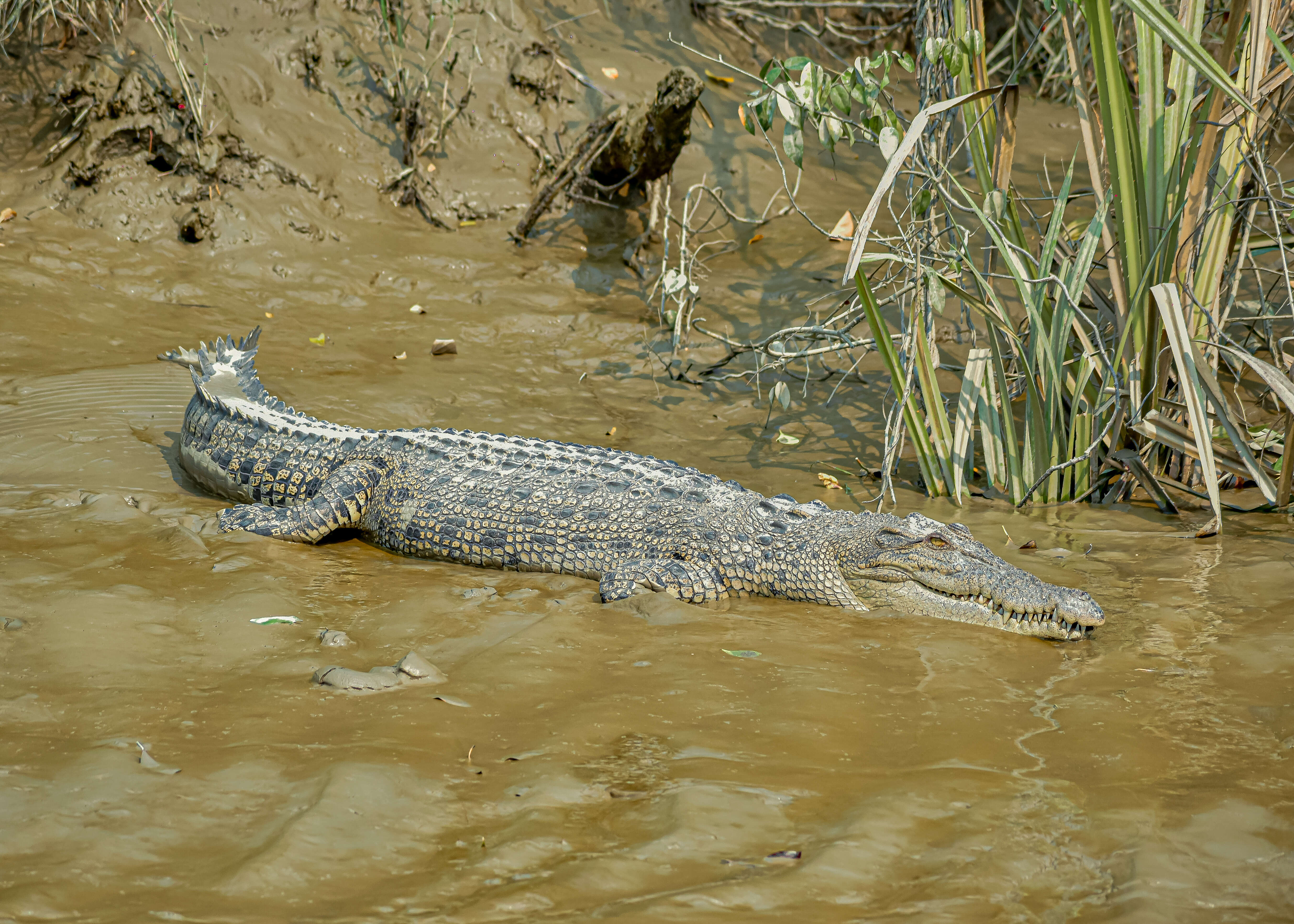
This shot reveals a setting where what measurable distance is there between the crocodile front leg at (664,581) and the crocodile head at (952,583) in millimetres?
568

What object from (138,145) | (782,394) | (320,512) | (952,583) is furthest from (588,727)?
(138,145)

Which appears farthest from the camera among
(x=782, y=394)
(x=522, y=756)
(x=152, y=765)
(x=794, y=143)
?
(x=782, y=394)

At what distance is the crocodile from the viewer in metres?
3.98

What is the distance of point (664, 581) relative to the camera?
159 inches

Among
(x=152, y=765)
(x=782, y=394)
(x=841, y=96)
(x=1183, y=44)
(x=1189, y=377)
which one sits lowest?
(x=152, y=765)

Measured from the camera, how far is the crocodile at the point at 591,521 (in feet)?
13.1

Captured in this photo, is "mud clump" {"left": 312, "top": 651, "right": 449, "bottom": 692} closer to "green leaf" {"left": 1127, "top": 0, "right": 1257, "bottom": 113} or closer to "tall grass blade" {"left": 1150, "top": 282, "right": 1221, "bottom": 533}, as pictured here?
"tall grass blade" {"left": 1150, "top": 282, "right": 1221, "bottom": 533}

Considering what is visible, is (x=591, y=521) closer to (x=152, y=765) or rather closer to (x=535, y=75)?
(x=152, y=765)

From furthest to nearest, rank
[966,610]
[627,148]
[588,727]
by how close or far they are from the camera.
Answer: [627,148] → [966,610] → [588,727]

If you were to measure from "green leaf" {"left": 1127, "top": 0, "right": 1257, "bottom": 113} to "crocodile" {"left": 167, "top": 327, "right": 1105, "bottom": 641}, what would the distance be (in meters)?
1.92

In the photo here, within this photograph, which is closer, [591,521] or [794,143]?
[591,521]

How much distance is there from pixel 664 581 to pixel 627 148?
518cm

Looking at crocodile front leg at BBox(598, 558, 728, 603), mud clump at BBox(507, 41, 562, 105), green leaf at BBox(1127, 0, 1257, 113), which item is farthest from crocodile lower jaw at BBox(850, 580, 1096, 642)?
mud clump at BBox(507, 41, 562, 105)

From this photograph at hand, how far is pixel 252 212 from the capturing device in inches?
313
